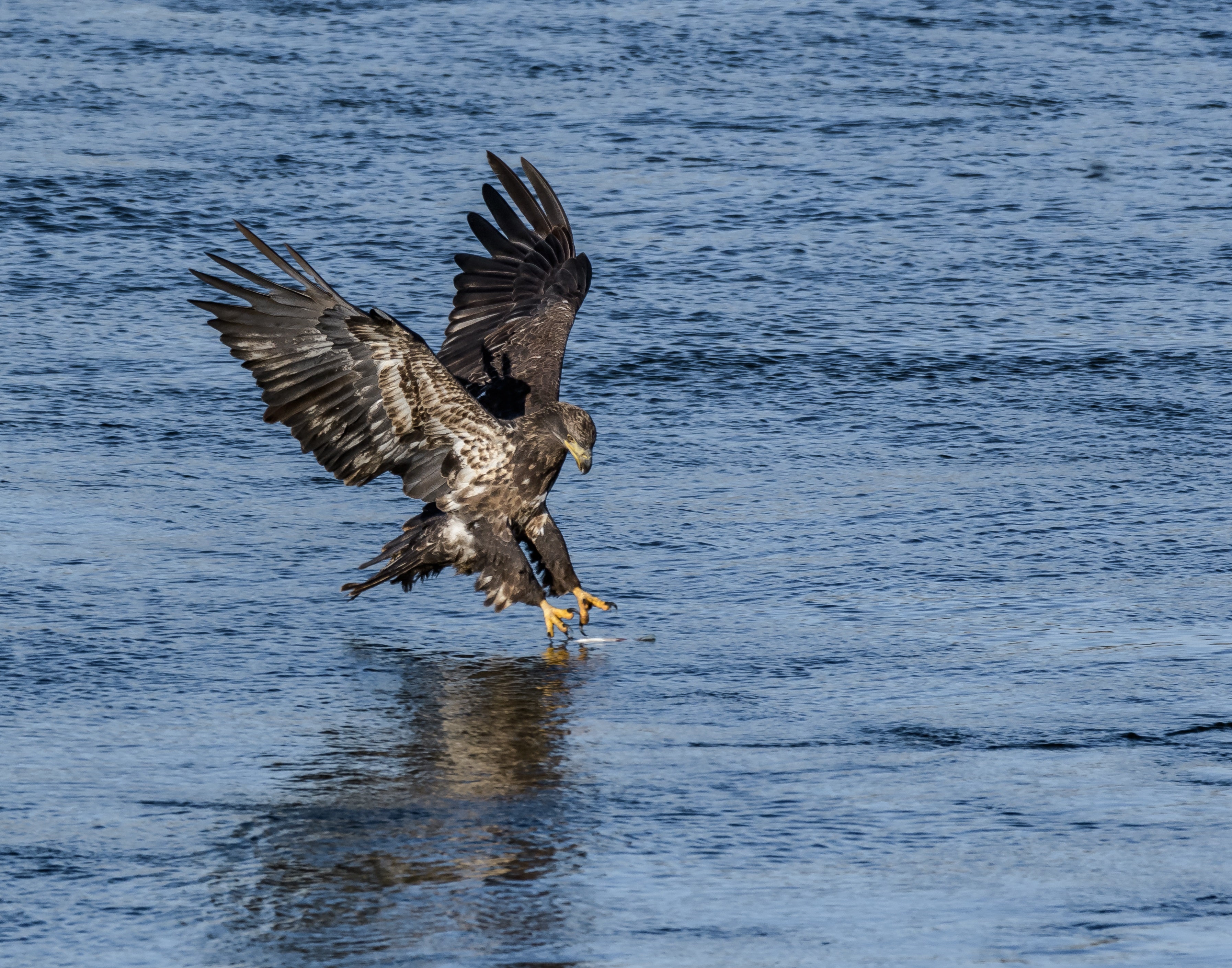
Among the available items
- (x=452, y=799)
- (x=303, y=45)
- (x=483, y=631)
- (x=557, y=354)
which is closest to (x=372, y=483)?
(x=557, y=354)

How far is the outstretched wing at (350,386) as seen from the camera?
5.86m

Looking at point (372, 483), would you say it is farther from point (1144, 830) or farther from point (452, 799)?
point (1144, 830)

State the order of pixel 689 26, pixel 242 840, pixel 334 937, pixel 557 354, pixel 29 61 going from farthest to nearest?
pixel 689 26 → pixel 29 61 → pixel 557 354 → pixel 242 840 → pixel 334 937

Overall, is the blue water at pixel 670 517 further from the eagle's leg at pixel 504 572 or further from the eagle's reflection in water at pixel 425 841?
the eagle's leg at pixel 504 572

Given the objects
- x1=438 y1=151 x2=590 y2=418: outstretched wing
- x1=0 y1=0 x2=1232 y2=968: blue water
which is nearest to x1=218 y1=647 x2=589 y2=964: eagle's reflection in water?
x1=0 y1=0 x2=1232 y2=968: blue water

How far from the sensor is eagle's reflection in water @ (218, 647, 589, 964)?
3904mm

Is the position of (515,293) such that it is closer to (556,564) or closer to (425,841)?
(556,564)

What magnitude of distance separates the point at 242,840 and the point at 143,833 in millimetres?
211

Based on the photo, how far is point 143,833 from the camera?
4.36 meters

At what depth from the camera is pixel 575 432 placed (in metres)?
6.08

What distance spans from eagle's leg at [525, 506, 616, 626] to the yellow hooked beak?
8.2 inches

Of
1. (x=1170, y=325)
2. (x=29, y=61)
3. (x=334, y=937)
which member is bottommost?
(x=334, y=937)

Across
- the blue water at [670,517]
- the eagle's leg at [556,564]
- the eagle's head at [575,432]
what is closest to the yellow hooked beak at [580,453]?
the eagle's head at [575,432]

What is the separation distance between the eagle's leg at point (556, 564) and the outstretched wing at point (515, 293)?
2.72ft
